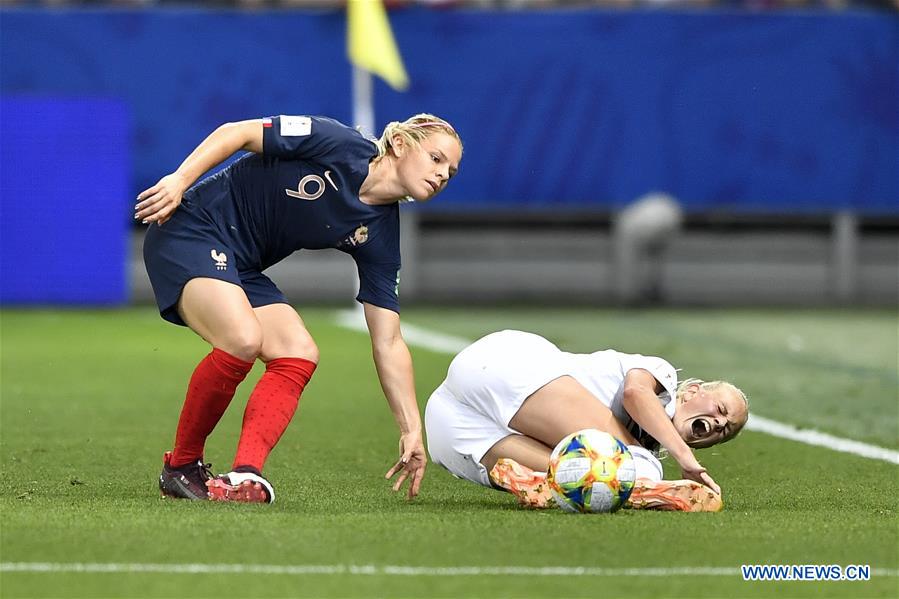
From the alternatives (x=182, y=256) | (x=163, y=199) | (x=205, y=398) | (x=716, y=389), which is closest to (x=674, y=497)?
(x=716, y=389)

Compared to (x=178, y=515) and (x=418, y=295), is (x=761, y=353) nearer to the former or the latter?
(x=418, y=295)

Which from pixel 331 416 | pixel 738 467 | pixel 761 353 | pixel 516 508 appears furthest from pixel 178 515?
pixel 761 353

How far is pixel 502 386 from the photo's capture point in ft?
19.7

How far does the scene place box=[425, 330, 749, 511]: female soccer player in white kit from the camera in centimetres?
588

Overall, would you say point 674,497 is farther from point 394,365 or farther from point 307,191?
point 307,191

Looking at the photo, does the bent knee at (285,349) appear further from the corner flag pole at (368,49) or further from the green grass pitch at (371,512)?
the corner flag pole at (368,49)

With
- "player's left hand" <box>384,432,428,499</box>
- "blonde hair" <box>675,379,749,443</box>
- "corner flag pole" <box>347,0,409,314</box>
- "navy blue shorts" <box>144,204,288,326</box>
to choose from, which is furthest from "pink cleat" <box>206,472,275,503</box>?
"corner flag pole" <box>347,0,409,314</box>

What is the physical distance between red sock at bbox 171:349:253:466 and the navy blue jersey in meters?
0.45

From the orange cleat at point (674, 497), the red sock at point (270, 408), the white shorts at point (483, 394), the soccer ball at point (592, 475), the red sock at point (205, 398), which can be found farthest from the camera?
the white shorts at point (483, 394)

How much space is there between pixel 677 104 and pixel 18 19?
25.7 feet

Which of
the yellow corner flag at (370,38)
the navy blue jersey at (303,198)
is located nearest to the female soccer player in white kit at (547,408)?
the navy blue jersey at (303,198)

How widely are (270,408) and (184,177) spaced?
880 millimetres

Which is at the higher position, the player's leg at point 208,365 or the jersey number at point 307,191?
the jersey number at point 307,191

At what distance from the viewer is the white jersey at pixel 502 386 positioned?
6.00 m
